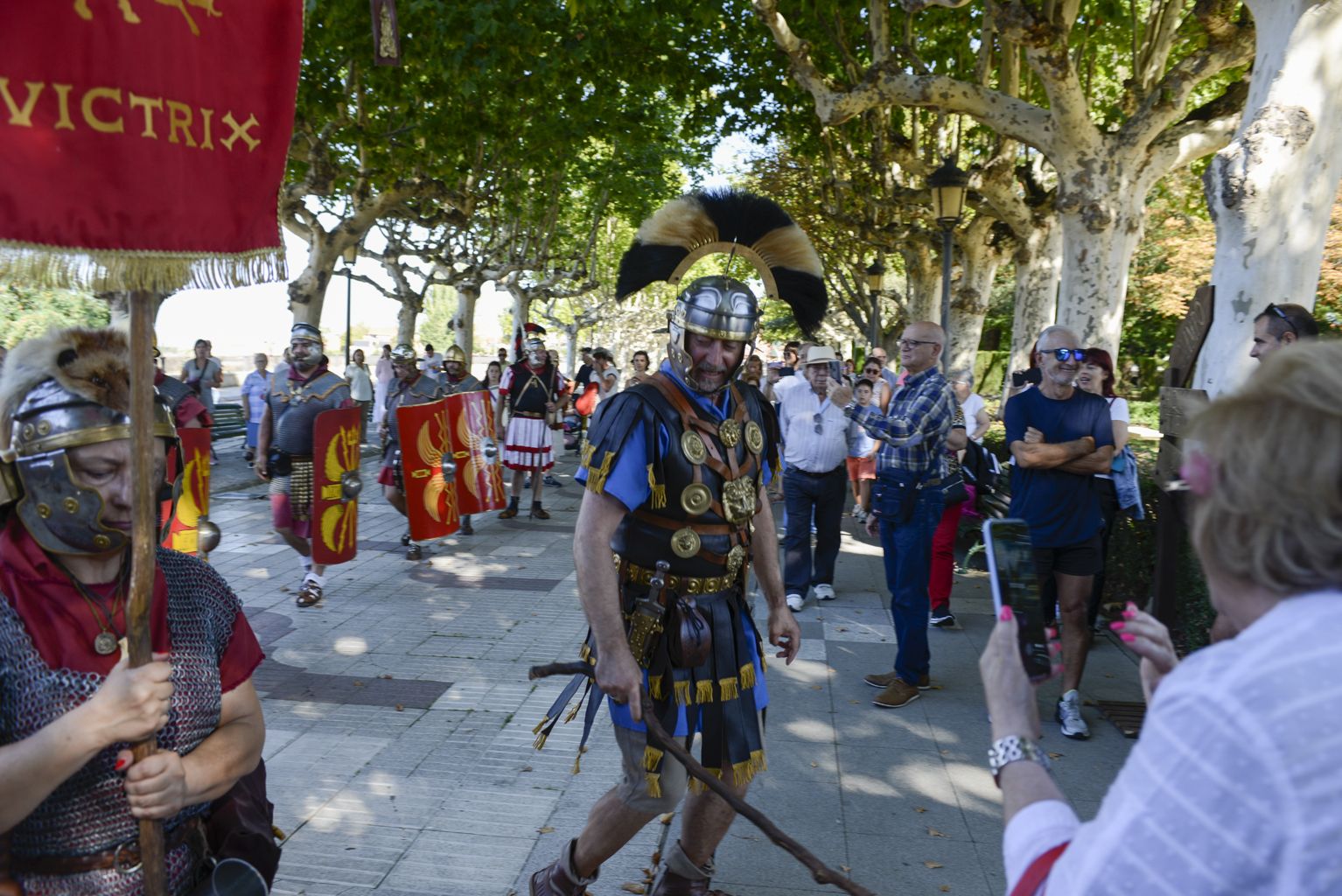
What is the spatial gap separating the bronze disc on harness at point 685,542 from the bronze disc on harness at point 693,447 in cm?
21

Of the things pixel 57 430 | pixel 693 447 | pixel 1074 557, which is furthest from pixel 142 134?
pixel 1074 557

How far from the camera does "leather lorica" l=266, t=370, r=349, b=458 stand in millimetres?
7207

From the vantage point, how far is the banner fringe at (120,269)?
1739mm

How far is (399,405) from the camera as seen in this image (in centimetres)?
886

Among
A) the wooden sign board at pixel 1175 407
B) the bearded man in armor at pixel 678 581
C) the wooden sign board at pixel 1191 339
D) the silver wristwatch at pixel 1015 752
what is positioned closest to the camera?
the silver wristwatch at pixel 1015 752

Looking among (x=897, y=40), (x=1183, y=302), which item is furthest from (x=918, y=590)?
(x=1183, y=302)

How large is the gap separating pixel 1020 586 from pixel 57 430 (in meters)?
1.71

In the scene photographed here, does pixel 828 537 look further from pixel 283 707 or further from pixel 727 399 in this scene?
pixel 727 399

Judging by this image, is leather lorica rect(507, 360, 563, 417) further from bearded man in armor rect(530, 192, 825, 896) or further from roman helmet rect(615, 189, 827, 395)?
bearded man in armor rect(530, 192, 825, 896)

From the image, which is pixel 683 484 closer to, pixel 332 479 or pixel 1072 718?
pixel 1072 718

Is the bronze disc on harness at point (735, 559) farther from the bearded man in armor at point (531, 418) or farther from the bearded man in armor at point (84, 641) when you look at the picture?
the bearded man in armor at point (531, 418)

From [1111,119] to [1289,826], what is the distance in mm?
17199

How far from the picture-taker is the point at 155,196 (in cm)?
181

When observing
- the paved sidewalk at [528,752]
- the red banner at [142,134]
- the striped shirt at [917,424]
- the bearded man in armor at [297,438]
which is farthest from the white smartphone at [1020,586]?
the bearded man in armor at [297,438]
